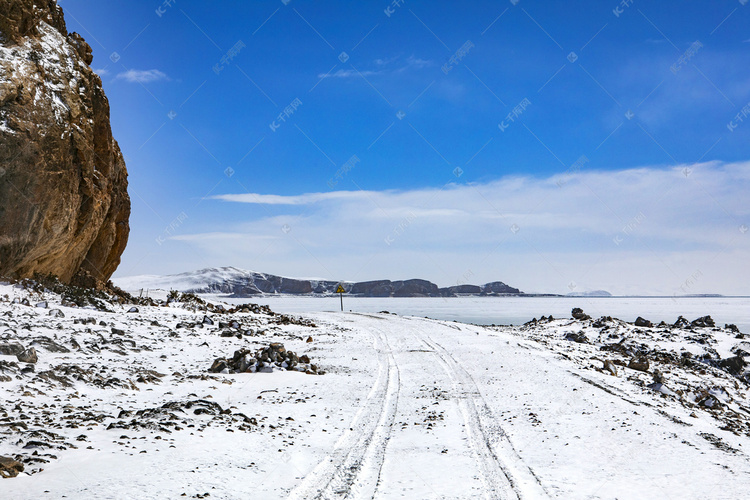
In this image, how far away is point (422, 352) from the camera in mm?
15164

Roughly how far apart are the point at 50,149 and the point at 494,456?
18.3m

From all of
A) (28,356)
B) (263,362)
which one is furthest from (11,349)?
(263,362)

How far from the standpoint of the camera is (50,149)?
1700 centimetres

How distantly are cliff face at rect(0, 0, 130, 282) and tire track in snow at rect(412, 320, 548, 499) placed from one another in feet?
51.6

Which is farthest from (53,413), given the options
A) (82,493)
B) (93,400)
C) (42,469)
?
(82,493)

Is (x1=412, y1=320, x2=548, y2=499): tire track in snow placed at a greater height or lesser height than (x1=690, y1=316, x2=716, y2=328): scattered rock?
lesser

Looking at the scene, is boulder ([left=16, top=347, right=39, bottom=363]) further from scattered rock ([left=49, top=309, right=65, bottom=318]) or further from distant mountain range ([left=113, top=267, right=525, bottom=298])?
distant mountain range ([left=113, top=267, right=525, bottom=298])

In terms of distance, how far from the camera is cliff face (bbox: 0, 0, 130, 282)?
15.7m

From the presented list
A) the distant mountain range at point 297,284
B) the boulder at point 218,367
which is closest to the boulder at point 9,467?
the boulder at point 218,367

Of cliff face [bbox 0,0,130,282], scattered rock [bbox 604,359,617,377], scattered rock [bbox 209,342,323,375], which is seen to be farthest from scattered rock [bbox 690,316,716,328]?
cliff face [bbox 0,0,130,282]

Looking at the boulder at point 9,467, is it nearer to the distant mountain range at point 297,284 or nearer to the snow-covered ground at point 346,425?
the snow-covered ground at point 346,425

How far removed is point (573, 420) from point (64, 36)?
24197 millimetres

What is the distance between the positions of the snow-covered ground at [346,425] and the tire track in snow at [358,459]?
0.03 m

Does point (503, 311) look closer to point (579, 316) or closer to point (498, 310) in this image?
point (498, 310)
